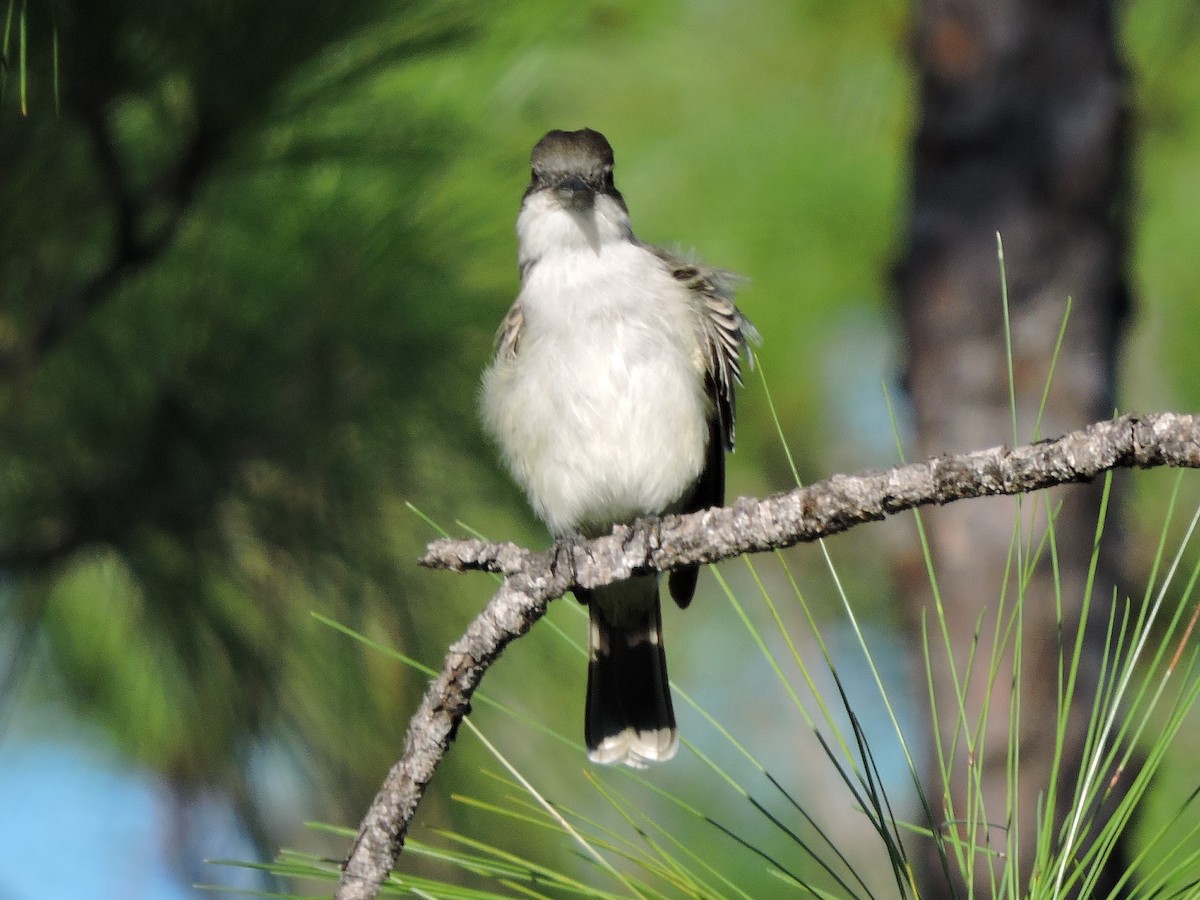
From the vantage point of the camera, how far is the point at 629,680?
3.45 m

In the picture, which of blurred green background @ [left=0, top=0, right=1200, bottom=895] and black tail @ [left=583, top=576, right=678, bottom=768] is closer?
blurred green background @ [left=0, top=0, right=1200, bottom=895]

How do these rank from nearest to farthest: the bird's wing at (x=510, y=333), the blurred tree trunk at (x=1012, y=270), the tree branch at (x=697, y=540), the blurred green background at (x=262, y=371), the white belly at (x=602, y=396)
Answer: the tree branch at (x=697, y=540), the blurred green background at (x=262, y=371), the white belly at (x=602, y=396), the bird's wing at (x=510, y=333), the blurred tree trunk at (x=1012, y=270)

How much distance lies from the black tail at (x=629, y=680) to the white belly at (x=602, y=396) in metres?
0.29

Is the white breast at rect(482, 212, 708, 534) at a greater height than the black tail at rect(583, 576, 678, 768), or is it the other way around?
the white breast at rect(482, 212, 708, 534)

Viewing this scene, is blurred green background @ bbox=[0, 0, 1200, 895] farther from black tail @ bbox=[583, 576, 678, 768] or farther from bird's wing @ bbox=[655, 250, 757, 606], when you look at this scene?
bird's wing @ bbox=[655, 250, 757, 606]

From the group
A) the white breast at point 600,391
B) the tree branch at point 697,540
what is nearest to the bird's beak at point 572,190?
the white breast at point 600,391

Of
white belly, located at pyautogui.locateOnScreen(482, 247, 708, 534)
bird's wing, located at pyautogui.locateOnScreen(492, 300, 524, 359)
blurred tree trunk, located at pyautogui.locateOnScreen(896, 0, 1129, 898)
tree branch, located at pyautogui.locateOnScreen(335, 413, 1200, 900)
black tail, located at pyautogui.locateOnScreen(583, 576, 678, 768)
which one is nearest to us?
tree branch, located at pyautogui.locateOnScreen(335, 413, 1200, 900)

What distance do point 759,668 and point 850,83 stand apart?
3113 millimetres

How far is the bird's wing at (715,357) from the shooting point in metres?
3.28

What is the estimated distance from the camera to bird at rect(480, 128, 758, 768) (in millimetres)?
3094

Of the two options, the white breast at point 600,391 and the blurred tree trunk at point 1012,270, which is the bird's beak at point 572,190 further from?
the blurred tree trunk at point 1012,270

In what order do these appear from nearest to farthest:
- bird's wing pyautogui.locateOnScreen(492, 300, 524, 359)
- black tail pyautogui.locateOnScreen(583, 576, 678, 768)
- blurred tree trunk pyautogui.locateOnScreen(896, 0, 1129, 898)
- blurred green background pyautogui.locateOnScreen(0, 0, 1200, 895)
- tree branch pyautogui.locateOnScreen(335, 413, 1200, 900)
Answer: tree branch pyautogui.locateOnScreen(335, 413, 1200, 900), blurred green background pyautogui.locateOnScreen(0, 0, 1200, 895), bird's wing pyautogui.locateOnScreen(492, 300, 524, 359), black tail pyautogui.locateOnScreen(583, 576, 678, 768), blurred tree trunk pyautogui.locateOnScreen(896, 0, 1129, 898)

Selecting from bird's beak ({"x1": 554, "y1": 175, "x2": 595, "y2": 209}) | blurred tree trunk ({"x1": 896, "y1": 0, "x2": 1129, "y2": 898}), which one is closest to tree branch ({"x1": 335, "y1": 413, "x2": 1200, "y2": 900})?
bird's beak ({"x1": 554, "y1": 175, "x2": 595, "y2": 209})

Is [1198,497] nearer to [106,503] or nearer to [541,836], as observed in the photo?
[541,836]
